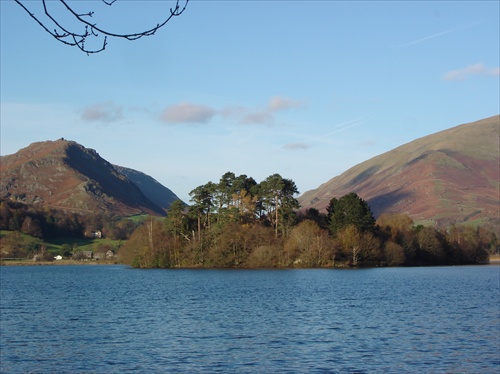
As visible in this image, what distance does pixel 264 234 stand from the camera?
4587 inches

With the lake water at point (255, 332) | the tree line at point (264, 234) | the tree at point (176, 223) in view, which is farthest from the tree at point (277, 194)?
the lake water at point (255, 332)

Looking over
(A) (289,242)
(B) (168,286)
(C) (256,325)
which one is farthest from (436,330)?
(A) (289,242)

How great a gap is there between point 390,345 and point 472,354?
4294 millimetres

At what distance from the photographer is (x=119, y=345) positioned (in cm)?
3388

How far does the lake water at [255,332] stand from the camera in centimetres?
2908

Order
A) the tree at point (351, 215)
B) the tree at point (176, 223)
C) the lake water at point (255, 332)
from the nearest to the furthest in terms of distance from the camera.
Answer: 1. the lake water at point (255, 332)
2. the tree at point (351, 215)
3. the tree at point (176, 223)

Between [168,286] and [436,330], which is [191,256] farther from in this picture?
[436,330]

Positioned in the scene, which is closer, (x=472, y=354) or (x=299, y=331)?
(x=472, y=354)

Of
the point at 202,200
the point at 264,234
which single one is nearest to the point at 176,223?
the point at 202,200

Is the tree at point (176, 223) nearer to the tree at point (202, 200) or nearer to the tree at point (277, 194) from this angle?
the tree at point (202, 200)

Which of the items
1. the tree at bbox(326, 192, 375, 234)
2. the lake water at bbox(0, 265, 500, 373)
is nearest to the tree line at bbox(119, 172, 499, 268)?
the tree at bbox(326, 192, 375, 234)

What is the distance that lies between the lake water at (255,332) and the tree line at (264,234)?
48.6 metres

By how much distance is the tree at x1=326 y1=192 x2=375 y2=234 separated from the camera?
12081 cm

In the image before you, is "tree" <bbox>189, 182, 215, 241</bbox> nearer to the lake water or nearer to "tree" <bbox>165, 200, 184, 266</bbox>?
"tree" <bbox>165, 200, 184, 266</bbox>
